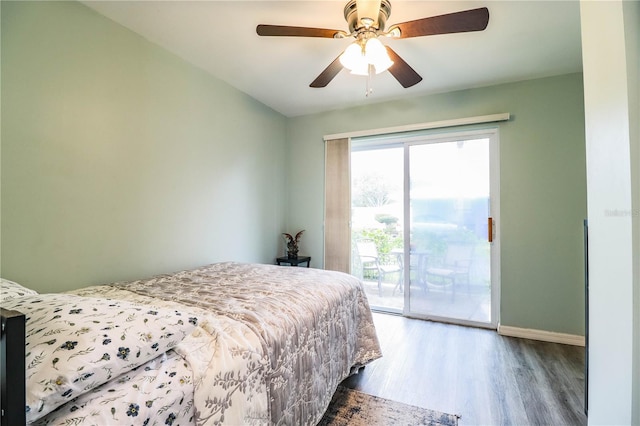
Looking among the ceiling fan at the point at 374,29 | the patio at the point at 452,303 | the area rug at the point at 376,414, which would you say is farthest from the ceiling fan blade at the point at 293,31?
the patio at the point at 452,303

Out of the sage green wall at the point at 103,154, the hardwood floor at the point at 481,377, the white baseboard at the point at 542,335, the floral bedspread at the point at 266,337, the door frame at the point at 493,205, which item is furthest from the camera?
the door frame at the point at 493,205

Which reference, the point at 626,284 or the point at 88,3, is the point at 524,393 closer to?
the point at 626,284

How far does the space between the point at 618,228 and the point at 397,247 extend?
2752mm

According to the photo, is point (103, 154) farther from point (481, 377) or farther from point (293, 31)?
point (481, 377)

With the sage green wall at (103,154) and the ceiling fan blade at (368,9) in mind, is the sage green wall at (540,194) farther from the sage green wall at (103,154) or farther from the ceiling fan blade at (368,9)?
the sage green wall at (103,154)

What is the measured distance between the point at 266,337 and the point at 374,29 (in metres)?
1.79

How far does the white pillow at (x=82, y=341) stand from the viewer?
660 mm

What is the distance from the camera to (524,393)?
1860 mm

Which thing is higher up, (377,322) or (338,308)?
(338,308)

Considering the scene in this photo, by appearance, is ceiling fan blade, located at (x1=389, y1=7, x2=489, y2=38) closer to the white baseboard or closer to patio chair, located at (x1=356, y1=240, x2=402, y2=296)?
patio chair, located at (x1=356, y1=240, x2=402, y2=296)

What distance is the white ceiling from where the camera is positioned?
1851 mm

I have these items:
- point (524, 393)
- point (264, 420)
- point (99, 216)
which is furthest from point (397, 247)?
point (99, 216)

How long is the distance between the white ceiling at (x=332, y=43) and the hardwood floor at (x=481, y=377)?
104 inches

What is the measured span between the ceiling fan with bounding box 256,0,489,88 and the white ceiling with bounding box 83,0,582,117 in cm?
31
